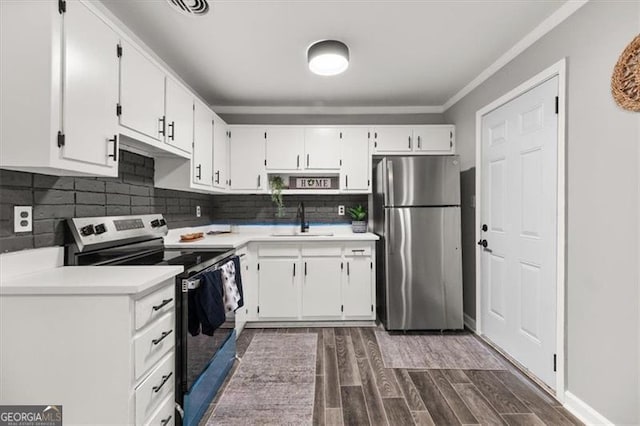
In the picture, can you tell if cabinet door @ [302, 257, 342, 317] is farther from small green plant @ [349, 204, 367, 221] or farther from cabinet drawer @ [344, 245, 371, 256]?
small green plant @ [349, 204, 367, 221]

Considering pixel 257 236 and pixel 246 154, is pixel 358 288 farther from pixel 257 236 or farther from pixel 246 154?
pixel 246 154

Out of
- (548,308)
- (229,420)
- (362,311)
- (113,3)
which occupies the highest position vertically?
(113,3)

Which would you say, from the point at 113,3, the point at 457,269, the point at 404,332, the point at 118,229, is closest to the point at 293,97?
the point at 113,3

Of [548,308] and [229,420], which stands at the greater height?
[548,308]

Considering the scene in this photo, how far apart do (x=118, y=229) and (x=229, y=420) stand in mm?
1351

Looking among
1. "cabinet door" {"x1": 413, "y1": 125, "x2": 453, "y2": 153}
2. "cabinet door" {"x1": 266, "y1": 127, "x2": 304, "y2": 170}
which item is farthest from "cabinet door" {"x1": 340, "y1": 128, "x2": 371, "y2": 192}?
"cabinet door" {"x1": 413, "y1": 125, "x2": 453, "y2": 153}

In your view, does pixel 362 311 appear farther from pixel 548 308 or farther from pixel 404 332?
pixel 548 308

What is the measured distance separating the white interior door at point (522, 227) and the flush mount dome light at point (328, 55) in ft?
4.51

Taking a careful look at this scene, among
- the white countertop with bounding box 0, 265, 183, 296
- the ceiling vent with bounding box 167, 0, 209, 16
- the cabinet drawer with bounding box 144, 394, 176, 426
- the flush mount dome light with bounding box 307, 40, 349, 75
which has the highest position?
the ceiling vent with bounding box 167, 0, 209, 16

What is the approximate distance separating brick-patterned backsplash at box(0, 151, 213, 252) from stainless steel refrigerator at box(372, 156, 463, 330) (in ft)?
6.89

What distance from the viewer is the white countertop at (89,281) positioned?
119 centimetres

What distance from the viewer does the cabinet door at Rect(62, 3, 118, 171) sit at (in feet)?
4.31

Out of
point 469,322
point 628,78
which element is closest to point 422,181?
point 469,322

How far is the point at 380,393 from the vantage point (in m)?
2.03
